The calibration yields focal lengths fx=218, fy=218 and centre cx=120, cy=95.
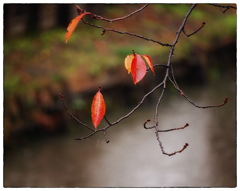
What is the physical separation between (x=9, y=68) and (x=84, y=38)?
2.13 feet

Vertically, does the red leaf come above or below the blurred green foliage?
below

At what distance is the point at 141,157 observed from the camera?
1468 millimetres

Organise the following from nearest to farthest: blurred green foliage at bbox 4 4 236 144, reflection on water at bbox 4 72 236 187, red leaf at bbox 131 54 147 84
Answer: red leaf at bbox 131 54 147 84
reflection on water at bbox 4 72 236 187
blurred green foliage at bbox 4 4 236 144

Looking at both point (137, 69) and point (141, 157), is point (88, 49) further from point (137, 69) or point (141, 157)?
point (137, 69)

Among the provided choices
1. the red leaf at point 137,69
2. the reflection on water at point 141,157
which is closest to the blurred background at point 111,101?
the reflection on water at point 141,157

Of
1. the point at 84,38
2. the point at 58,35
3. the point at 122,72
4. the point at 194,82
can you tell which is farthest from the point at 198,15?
the point at 58,35

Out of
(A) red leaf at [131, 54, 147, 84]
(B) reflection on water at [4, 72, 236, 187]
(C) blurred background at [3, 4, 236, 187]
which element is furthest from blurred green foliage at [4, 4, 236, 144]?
(A) red leaf at [131, 54, 147, 84]

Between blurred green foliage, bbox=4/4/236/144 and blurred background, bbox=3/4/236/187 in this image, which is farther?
blurred green foliage, bbox=4/4/236/144

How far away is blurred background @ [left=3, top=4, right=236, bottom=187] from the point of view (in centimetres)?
139

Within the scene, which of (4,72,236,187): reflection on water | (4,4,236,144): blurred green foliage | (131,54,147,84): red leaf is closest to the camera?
(131,54,147,84): red leaf

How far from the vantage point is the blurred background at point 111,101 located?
1.39 m

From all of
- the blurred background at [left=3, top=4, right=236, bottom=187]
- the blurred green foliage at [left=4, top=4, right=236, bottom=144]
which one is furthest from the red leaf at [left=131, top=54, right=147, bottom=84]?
the blurred green foliage at [left=4, top=4, right=236, bottom=144]

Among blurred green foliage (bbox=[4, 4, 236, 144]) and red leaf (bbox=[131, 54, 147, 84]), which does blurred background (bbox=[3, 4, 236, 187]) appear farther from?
red leaf (bbox=[131, 54, 147, 84])

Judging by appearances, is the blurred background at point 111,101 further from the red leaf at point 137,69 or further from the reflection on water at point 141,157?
the red leaf at point 137,69
